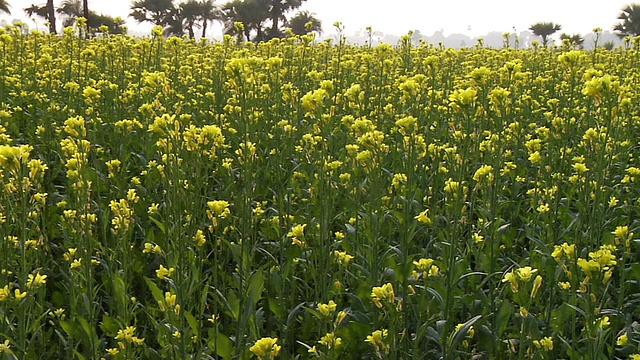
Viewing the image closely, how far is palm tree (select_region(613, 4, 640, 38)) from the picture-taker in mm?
29362

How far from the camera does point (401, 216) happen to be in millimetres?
3457

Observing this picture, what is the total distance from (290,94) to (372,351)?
1.73 m

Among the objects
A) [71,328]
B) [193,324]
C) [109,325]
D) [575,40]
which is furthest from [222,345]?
[575,40]

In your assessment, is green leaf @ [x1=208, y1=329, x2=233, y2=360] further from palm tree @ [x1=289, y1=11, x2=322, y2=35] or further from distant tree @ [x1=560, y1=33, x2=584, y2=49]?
palm tree @ [x1=289, y1=11, x2=322, y2=35]

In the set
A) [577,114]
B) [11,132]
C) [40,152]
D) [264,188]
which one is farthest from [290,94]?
[577,114]

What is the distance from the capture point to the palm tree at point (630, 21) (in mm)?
29362

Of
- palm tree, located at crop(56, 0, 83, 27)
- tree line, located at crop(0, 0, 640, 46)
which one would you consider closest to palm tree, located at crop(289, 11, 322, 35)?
tree line, located at crop(0, 0, 640, 46)

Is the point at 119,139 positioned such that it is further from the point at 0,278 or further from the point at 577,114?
the point at 577,114

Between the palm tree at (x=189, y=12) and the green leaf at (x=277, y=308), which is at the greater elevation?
the palm tree at (x=189, y=12)

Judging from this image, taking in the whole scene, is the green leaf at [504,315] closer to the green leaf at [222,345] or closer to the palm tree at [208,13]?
the green leaf at [222,345]

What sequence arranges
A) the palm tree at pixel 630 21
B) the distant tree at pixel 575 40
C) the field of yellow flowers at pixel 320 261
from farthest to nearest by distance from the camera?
the palm tree at pixel 630 21, the distant tree at pixel 575 40, the field of yellow flowers at pixel 320 261

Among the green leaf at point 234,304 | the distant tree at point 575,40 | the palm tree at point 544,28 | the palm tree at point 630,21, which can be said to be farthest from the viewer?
the palm tree at point 544,28

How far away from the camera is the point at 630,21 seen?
97.8ft

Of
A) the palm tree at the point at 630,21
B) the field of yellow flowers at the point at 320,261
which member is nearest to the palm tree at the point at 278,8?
the palm tree at the point at 630,21
